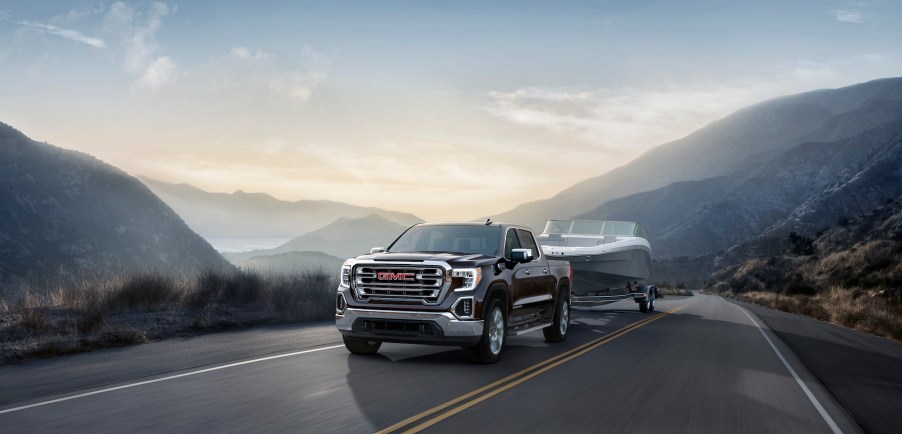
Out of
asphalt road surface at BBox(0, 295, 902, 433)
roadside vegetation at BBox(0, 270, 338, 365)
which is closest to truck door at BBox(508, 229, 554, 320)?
asphalt road surface at BBox(0, 295, 902, 433)

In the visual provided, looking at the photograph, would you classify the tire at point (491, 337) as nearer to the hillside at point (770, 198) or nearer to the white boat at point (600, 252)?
the white boat at point (600, 252)

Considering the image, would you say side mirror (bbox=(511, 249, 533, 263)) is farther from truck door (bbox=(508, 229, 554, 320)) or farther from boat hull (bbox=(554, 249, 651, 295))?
boat hull (bbox=(554, 249, 651, 295))

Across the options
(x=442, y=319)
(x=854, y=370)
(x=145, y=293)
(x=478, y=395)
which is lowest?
(x=854, y=370)

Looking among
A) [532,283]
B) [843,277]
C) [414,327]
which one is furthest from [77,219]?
[414,327]

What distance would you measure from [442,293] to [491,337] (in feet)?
3.81

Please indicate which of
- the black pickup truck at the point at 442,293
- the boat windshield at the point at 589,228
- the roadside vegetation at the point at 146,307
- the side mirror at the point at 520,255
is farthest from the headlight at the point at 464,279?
the boat windshield at the point at 589,228

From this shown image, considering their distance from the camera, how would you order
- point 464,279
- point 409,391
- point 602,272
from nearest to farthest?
point 409,391
point 464,279
point 602,272

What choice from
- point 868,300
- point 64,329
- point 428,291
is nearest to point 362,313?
point 428,291

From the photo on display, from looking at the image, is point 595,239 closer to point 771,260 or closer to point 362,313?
point 362,313

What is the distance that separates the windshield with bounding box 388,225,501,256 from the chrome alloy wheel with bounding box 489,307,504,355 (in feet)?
3.80

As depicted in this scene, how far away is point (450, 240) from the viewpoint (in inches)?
491

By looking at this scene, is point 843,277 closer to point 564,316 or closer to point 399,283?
point 564,316

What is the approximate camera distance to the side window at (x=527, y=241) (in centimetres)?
1334

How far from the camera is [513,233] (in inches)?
511
